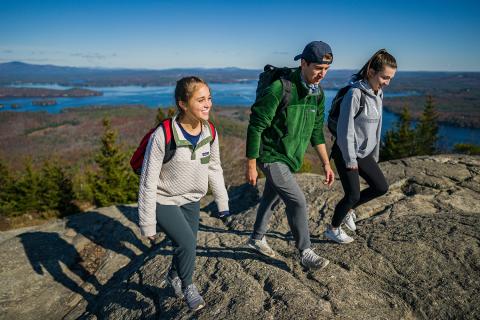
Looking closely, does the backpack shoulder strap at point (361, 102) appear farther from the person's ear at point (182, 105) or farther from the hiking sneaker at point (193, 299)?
the hiking sneaker at point (193, 299)

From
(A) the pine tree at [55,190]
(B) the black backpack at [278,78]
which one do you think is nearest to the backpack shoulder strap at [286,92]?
(B) the black backpack at [278,78]

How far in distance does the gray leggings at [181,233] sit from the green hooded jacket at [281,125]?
0.87 metres

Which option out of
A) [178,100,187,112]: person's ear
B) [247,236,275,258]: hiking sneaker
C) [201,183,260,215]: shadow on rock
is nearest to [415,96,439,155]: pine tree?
[201,183,260,215]: shadow on rock

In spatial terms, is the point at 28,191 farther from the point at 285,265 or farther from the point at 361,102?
the point at 361,102

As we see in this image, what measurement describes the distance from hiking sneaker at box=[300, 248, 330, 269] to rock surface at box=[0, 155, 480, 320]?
0.48 feet

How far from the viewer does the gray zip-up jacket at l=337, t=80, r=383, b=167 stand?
3.31m

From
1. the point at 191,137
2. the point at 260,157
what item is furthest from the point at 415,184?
the point at 191,137

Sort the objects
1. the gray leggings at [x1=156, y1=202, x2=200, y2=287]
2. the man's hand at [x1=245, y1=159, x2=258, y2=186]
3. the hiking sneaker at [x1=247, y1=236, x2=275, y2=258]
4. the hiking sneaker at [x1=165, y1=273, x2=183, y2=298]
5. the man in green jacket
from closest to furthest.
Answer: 1. the gray leggings at [x1=156, y1=202, x2=200, y2=287]
2. the man in green jacket
3. the man's hand at [x1=245, y1=159, x2=258, y2=186]
4. the hiking sneaker at [x1=165, y1=273, x2=183, y2=298]
5. the hiking sneaker at [x1=247, y1=236, x2=275, y2=258]

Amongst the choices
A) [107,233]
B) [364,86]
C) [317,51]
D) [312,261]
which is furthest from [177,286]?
[107,233]

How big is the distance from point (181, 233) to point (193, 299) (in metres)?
0.73

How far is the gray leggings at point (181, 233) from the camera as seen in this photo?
274cm

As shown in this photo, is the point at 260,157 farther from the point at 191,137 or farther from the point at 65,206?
the point at 65,206

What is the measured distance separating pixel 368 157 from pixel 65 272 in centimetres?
510

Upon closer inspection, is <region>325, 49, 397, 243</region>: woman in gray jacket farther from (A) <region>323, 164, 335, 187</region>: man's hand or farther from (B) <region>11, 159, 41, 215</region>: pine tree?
(B) <region>11, 159, 41, 215</region>: pine tree
